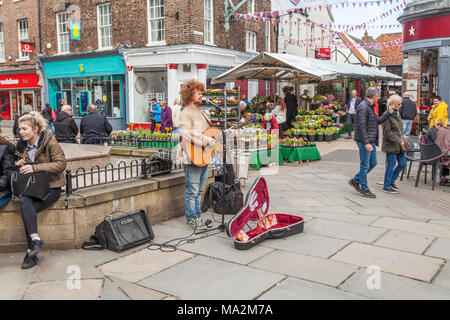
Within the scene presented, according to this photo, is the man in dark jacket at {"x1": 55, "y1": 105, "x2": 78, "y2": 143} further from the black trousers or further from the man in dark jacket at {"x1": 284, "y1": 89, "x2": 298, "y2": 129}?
the man in dark jacket at {"x1": 284, "y1": 89, "x2": 298, "y2": 129}

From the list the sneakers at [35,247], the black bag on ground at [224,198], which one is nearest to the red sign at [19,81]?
the black bag on ground at [224,198]

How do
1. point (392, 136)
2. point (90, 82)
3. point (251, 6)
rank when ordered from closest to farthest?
point (392, 136) → point (90, 82) → point (251, 6)

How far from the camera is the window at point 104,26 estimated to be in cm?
2169

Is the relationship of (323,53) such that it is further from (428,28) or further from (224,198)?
(224,198)

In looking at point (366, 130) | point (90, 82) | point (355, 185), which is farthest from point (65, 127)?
point (90, 82)

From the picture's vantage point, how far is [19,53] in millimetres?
25969

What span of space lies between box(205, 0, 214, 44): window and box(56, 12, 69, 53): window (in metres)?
8.44

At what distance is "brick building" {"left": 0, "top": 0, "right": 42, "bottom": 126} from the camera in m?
24.9

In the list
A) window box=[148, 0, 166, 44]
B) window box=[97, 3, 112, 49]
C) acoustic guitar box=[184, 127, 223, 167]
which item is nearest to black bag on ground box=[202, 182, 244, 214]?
acoustic guitar box=[184, 127, 223, 167]

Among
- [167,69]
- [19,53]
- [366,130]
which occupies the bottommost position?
[366,130]

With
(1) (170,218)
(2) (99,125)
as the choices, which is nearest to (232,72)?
(2) (99,125)

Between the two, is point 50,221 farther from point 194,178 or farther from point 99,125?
point 99,125

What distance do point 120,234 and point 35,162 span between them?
129cm

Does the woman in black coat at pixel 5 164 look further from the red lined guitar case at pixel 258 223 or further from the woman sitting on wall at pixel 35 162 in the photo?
the red lined guitar case at pixel 258 223
